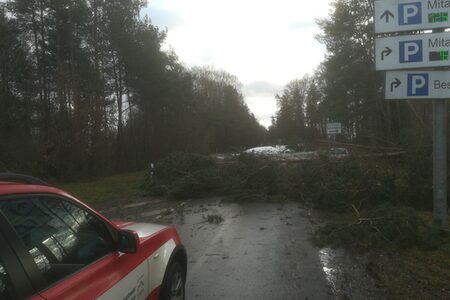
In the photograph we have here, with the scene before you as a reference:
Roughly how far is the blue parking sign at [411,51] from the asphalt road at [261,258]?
3.84m

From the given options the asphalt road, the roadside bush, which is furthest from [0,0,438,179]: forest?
the asphalt road

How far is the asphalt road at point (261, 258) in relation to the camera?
6109mm

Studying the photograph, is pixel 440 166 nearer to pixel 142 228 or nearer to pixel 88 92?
pixel 142 228

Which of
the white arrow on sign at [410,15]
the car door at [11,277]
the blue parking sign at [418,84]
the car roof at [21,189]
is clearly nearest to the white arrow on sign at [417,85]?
the blue parking sign at [418,84]

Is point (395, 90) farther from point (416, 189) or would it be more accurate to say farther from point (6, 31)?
point (6, 31)

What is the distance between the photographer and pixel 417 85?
8805 millimetres

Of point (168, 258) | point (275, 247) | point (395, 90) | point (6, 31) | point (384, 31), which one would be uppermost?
point (6, 31)

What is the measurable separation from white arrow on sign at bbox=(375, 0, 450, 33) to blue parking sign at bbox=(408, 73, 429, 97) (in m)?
0.88

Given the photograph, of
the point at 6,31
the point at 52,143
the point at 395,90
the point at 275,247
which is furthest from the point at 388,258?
the point at 6,31

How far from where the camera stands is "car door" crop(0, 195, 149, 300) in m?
2.55

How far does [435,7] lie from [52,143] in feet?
71.9

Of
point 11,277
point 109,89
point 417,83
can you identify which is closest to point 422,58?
point 417,83

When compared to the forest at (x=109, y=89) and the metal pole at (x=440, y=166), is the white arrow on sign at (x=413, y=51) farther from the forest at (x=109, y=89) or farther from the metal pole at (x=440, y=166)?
the forest at (x=109, y=89)

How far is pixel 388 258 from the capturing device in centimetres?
753
